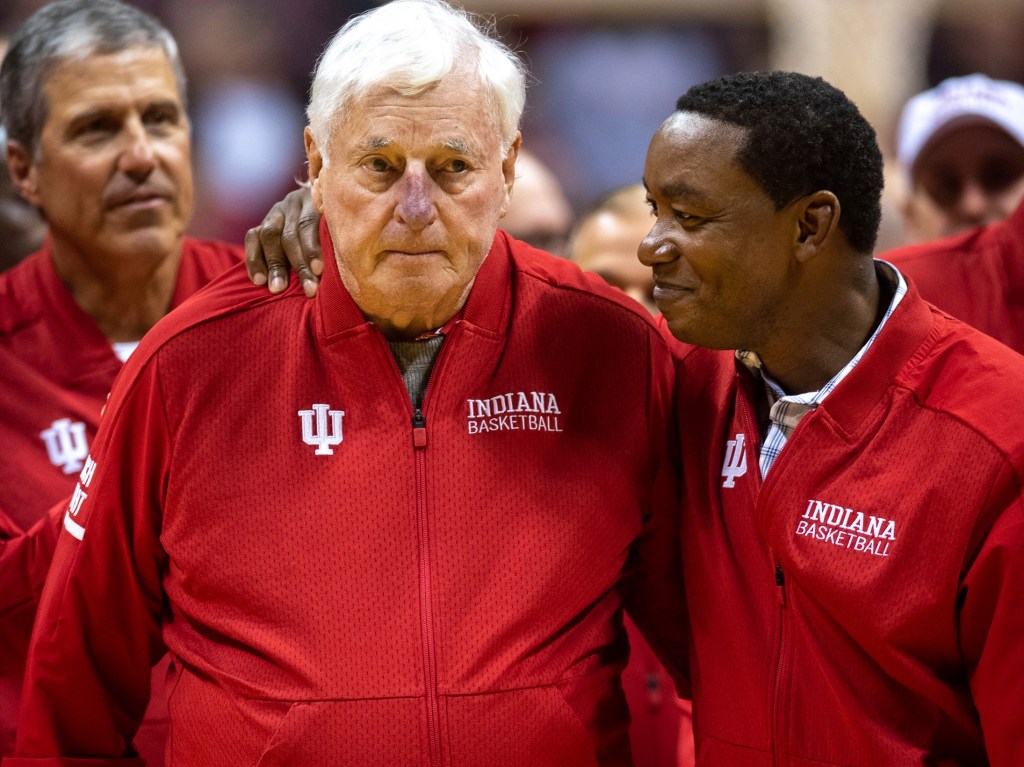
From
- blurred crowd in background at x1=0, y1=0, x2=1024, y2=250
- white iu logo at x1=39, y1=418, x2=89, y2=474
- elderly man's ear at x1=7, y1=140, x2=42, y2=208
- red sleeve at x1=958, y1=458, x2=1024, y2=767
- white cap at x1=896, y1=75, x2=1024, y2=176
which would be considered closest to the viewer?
red sleeve at x1=958, y1=458, x2=1024, y2=767

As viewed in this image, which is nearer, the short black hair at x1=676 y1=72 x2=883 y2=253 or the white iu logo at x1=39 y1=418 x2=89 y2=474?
the short black hair at x1=676 y1=72 x2=883 y2=253

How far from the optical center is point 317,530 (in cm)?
238

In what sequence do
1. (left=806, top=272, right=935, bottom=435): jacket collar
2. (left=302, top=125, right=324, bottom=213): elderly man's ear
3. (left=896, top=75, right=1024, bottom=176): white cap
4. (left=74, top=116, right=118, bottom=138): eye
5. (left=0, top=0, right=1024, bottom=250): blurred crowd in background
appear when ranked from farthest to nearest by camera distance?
(left=0, top=0, right=1024, bottom=250): blurred crowd in background < (left=896, top=75, right=1024, bottom=176): white cap < (left=74, top=116, right=118, bottom=138): eye < (left=302, top=125, right=324, bottom=213): elderly man's ear < (left=806, top=272, right=935, bottom=435): jacket collar

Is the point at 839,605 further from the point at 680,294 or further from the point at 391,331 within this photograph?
the point at 391,331

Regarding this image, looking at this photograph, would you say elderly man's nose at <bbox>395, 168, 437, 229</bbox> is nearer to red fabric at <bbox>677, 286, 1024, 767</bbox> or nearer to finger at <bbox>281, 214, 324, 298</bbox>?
finger at <bbox>281, 214, 324, 298</bbox>

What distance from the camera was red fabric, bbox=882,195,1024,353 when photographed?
3148 mm

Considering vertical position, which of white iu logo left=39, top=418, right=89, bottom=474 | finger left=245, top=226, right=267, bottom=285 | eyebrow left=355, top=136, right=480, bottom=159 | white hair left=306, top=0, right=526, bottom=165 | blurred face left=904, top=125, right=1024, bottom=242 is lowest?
white iu logo left=39, top=418, right=89, bottom=474

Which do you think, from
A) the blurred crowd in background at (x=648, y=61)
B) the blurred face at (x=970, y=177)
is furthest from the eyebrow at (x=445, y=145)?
the blurred crowd in background at (x=648, y=61)

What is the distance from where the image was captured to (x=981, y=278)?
319 centimetres

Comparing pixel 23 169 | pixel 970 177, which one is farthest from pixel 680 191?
pixel 970 177

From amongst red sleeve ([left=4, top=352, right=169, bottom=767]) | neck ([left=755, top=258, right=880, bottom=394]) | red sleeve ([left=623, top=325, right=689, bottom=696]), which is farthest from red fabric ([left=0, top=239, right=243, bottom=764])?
neck ([left=755, top=258, right=880, bottom=394])

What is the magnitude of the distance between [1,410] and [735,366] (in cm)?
163

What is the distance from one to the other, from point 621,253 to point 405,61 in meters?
1.61

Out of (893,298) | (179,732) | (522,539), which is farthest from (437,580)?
(893,298)
